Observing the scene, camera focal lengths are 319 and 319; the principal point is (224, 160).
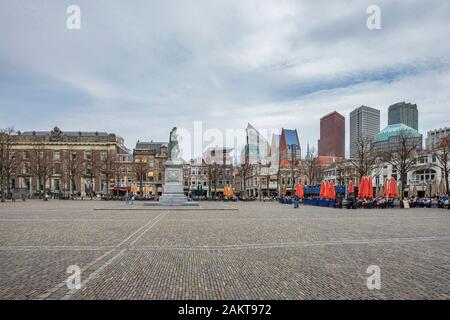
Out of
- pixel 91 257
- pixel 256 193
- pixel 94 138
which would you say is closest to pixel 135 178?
pixel 94 138

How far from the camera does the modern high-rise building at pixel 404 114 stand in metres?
184

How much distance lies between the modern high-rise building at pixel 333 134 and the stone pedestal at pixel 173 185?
117230 millimetres

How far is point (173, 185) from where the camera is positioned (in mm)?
40688

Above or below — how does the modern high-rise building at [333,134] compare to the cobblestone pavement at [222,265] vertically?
above

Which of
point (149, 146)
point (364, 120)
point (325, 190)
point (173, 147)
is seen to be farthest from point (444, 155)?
point (364, 120)

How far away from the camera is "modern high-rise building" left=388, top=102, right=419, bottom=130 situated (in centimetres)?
18350

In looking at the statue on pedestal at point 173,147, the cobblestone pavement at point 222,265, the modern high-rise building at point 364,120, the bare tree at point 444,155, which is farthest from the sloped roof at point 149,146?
the cobblestone pavement at point 222,265

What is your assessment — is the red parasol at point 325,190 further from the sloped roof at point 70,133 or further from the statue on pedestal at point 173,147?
the sloped roof at point 70,133

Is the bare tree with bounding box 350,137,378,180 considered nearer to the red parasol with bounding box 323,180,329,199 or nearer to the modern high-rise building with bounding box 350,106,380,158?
the red parasol with bounding box 323,180,329,199

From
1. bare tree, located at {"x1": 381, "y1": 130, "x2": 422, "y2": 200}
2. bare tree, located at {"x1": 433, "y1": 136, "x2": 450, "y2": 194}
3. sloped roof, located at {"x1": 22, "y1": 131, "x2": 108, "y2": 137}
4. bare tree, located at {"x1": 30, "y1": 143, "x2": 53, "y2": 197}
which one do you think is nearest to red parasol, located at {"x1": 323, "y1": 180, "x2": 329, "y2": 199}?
bare tree, located at {"x1": 381, "y1": 130, "x2": 422, "y2": 200}

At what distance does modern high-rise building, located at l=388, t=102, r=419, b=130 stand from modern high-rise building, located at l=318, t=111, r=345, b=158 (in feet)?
142

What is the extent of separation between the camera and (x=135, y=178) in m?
85.6
